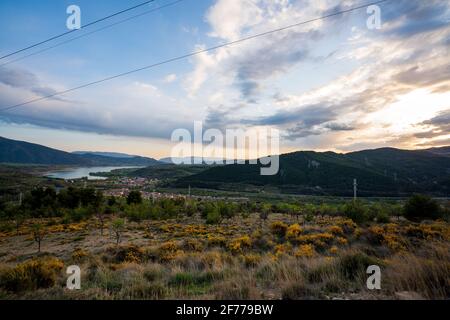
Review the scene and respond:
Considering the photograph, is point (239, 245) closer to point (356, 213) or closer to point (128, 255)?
point (128, 255)

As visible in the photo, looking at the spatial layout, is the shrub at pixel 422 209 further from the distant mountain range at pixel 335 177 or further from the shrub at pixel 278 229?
the distant mountain range at pixel 335 177

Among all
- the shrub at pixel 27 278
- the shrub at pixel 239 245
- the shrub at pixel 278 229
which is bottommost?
the shrub at pixel 278 229

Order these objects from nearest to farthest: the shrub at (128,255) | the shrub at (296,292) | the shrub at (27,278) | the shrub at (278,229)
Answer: the shrub at (296,292)
the shrub at (27,278)
the shrub at (128,255)
the shrub at (278,229)

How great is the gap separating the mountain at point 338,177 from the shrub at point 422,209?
198 ft

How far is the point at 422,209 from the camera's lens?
21.5m

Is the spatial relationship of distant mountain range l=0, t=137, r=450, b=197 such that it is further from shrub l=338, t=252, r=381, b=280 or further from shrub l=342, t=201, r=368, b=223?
shrub l=338, t=252, r=381, b=280

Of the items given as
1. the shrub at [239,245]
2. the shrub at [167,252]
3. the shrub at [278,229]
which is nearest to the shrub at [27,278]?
the shrub at [167,252]

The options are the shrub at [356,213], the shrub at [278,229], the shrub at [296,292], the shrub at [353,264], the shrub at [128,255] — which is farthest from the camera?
the shrub at [356,213]

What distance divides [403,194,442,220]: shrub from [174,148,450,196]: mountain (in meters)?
60.4

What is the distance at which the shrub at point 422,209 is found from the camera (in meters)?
21.2
